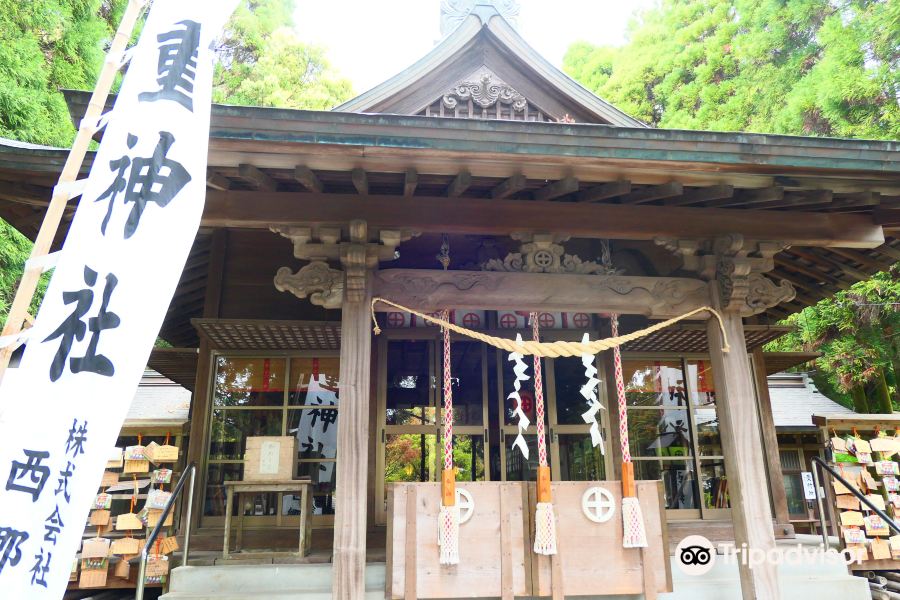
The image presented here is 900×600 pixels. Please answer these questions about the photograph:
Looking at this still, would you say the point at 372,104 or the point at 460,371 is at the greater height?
the point at 372,104

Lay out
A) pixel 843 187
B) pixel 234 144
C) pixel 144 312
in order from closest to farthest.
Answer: pixel 144 312 < pixel 234 144 < pixel 843 187

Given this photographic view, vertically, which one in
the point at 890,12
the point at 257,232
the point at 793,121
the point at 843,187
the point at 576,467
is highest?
the point at 890,12

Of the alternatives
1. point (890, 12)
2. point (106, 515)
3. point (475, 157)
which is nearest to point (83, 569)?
point (106, 515)

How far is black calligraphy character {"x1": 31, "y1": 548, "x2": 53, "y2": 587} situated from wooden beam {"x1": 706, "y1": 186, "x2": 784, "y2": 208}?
482cm

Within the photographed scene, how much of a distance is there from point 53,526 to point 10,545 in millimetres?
130

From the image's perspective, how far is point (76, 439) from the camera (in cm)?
224

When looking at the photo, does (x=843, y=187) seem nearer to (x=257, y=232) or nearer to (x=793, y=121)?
(x=257, y=232)

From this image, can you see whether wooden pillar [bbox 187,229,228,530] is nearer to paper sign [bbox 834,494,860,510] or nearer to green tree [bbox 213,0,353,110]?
paper sign [bbox 834,494,860,510]

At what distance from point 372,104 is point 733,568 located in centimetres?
671

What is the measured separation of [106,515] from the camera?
682 cm

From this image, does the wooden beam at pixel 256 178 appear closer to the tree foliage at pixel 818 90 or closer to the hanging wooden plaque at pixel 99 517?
the hanging wooden plaque at pixel 99 517

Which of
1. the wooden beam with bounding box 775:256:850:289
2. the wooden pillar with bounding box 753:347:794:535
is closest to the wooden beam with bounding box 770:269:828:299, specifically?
the wooden beam with bounding box 775:256:850:289

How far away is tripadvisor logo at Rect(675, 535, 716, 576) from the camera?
17.9 feet

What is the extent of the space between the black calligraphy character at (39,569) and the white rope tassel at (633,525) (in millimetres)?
3818
